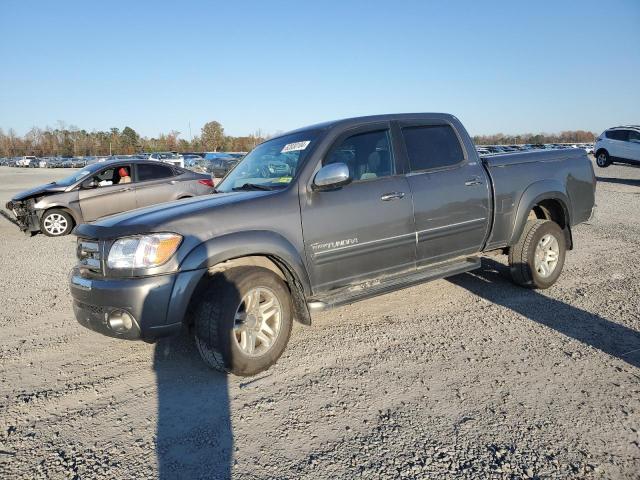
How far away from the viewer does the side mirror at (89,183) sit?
9719mm

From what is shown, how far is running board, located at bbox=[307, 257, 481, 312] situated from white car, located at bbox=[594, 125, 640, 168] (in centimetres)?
1988

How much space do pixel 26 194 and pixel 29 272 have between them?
3.72 metres

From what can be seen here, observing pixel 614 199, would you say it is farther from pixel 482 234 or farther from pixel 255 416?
pixel 255 416

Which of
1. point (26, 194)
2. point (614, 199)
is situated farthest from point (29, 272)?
point (614, 199)

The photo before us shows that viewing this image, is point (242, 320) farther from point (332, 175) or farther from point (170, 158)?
point (170, 158)

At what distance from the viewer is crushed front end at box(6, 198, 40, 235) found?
9297mm

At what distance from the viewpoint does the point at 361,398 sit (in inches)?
115

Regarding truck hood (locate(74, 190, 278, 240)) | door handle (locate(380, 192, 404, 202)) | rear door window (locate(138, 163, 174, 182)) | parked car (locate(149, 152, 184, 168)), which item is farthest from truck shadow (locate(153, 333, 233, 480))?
parked car (locate(149, 152, 184, 168))

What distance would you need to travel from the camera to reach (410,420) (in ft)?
8.75

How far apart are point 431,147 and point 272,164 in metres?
1.60

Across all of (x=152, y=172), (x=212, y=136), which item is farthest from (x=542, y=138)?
(x=152, y=172)

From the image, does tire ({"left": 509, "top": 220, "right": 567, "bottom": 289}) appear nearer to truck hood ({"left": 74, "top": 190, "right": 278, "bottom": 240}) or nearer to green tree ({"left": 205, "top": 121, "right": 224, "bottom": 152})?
truck hood ({"left": 74, "top": 190, "right": 278, "bottom": 240})

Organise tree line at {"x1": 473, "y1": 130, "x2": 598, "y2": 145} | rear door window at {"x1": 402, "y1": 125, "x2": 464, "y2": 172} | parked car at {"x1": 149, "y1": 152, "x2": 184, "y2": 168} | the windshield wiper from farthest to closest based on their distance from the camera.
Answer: tree line at {"x1": 473, "y1": 130, "x2": 598, "y2": 145} → parked car at {"x1": 149, "y1": 152, "x2": 184, "y2": 168} → rear door window at {"x1": 402, "y1": 125, "x2": 464, "y2": 172} → the windshield wiper

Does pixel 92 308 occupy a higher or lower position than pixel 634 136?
lower
